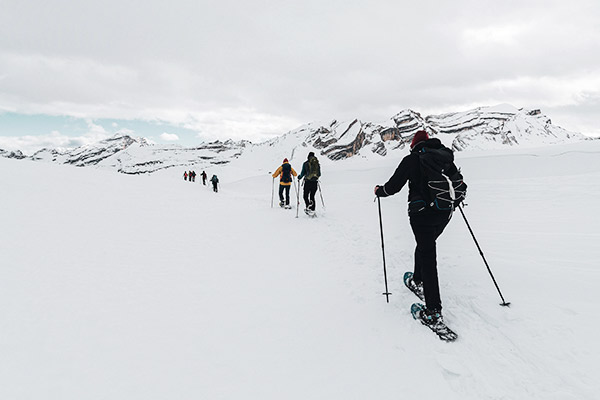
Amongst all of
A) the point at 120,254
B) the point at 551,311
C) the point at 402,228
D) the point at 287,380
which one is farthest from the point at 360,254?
the point at 120,254

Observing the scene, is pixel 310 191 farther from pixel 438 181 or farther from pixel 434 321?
pixel 434 321

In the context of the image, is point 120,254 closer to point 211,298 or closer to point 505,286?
point 211,298

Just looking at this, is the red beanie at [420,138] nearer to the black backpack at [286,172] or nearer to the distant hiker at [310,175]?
the distant hiker at [310,175]

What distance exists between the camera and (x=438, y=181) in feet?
12.0

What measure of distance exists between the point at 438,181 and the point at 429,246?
2.93 feet

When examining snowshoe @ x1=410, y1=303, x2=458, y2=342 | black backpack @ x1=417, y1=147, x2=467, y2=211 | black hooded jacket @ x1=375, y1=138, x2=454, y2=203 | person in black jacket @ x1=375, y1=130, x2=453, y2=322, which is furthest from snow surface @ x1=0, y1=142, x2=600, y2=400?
black hooded jacket @ x1=375, y1=138, x2=454, y2=203

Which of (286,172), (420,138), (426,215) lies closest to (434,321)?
(426,215)

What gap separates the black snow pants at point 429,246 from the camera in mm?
3677

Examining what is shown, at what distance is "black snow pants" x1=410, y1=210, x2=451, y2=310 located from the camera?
3677 millimetres

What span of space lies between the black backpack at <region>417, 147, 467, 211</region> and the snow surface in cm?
166

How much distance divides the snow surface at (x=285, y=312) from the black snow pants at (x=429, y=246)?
1.62 feet

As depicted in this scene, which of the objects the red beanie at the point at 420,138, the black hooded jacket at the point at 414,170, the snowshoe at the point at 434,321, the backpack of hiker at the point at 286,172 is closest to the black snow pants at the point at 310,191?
the backpack of hiker at the point at 286,172

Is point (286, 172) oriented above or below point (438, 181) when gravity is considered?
above

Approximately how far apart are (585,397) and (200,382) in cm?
361
